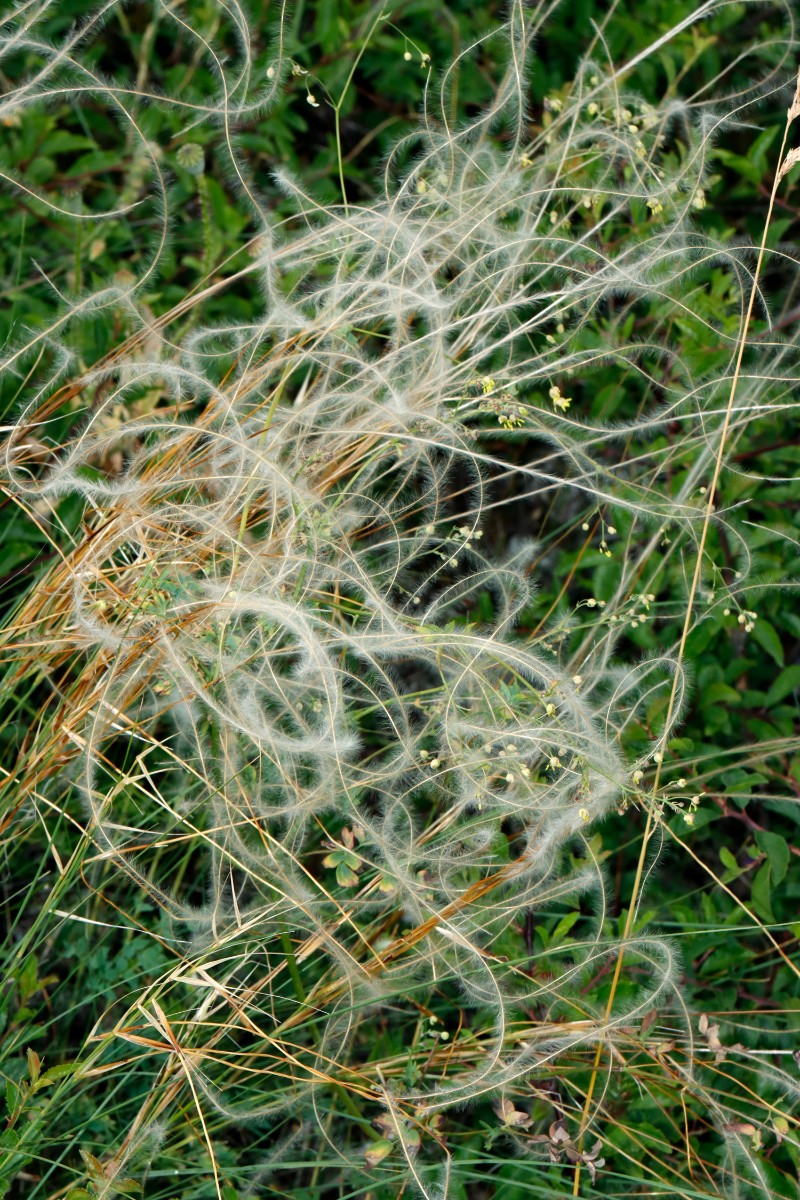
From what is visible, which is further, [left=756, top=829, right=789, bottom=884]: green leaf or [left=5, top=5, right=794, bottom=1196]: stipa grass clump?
[left=756, top=829, right=789, bottom=884]: green leaf

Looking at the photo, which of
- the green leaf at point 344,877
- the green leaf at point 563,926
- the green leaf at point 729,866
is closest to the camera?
the green leaf at point 344,877

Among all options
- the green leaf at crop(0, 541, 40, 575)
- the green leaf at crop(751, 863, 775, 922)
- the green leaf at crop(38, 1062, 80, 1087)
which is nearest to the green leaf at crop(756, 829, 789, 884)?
the green leaf at crop(751, 863, 775, 922)

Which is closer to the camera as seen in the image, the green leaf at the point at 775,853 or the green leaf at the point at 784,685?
the green leaf at the point at 775,853

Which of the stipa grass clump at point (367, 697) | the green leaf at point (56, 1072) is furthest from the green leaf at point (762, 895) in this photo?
the green leaf at point (56, 1072)

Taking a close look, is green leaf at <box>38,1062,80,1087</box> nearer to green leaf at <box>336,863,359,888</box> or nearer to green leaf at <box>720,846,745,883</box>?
green leaf at <box>336,863,359,888</box>

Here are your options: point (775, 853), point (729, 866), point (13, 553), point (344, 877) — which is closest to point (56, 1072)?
point (344, 877)

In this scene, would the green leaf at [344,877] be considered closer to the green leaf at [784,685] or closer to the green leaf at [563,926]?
the green leaf at [563,926]

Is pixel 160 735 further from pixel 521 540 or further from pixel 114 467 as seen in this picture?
pixel 521 540
